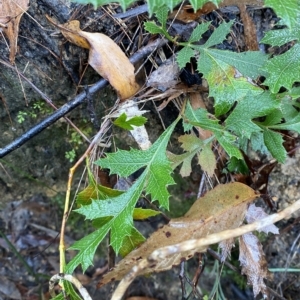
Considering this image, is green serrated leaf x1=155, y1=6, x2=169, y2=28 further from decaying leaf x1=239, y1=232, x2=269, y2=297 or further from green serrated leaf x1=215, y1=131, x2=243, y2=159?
decaying leaf x1=239, y1=232, x2=269, y2=297

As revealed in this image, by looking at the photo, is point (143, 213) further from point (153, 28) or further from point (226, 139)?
point (153, 28)

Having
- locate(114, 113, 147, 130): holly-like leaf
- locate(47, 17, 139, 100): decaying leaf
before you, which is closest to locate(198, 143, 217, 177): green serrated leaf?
locate(114, 113, 147, 130): holly-like leaf

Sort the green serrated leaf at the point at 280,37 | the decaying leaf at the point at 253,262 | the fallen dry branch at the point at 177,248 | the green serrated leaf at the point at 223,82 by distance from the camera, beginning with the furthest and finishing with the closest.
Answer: the decaying leaf at the point at 253,262, the green serrated leaf at the point at 223,82, the green serrated leaf at the point at 280,37, the fallen dry branch at the point at 177,248

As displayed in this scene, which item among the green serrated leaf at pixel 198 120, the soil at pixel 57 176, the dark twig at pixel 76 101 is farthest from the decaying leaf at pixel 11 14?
the green serrated leaf at pixel 198 120

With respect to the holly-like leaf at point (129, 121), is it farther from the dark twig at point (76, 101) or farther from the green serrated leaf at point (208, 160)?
the green serrated leaf at point (208, 160)

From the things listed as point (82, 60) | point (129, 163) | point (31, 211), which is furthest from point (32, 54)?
point (31, 211)

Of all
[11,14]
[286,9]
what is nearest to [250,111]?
[286,9]

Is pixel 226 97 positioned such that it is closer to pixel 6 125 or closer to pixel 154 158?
pixel 154 158
